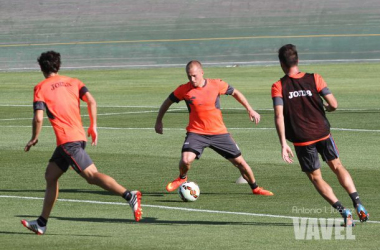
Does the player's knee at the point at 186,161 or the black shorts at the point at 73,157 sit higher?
the black shorts at the point at 73,157

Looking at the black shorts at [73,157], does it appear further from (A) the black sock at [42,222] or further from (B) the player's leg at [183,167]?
(B) the player's leg at [183,167]

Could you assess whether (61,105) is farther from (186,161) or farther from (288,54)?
(186,161)

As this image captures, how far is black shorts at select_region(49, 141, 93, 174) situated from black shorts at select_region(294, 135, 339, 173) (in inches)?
96.3

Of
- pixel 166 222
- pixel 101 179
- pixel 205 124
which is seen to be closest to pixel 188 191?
pixel 205 124

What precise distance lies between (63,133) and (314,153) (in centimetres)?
289

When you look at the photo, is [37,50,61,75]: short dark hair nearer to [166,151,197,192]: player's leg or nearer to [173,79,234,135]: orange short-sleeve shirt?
[173,79,234,135]: orange short-sleeve shirt

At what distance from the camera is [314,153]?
10.5 metres

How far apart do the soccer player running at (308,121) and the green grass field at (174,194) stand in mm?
549

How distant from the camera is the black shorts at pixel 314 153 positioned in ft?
34.3

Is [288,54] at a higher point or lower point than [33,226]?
higher

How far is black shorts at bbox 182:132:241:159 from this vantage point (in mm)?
13062

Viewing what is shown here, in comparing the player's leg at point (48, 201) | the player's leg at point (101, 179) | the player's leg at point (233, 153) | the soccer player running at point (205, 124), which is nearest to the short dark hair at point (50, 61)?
the player's leg at point (48, 201)

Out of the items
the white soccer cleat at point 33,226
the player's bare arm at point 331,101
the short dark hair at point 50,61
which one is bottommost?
the white soccer cleat at point 33,226

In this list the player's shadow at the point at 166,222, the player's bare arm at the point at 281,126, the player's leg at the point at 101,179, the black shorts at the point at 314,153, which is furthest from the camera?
the player's shadow at the point at 166,222
